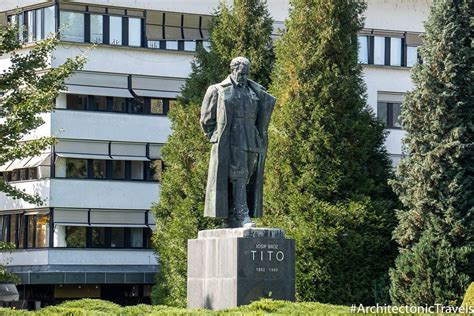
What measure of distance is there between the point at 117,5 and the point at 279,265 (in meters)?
31.8

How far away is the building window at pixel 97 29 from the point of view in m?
55.8

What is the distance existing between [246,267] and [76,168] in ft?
99.1

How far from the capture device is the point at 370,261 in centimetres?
3759

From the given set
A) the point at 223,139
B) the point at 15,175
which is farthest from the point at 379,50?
the point at 223,139

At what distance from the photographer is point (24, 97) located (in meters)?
34.4

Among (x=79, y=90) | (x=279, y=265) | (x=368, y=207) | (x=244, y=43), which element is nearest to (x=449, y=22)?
(x=368, y=207)

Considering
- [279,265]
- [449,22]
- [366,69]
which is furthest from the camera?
[366,69]

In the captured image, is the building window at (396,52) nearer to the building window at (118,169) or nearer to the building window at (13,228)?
the building window at (118,169)

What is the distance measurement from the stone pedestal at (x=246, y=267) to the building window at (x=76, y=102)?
A: 95.9 feet

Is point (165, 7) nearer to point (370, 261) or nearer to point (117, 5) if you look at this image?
point (117, 5)

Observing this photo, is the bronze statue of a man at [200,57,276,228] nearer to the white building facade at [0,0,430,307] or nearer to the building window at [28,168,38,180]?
the white building facade at [0,0,430,307]

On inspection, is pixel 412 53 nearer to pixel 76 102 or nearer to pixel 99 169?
pixel 99 169

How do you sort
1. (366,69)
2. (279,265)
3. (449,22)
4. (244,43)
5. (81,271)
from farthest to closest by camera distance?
(366,69), (81,271), (244,43), (449,22), (279,265)

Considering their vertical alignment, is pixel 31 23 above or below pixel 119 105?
above
